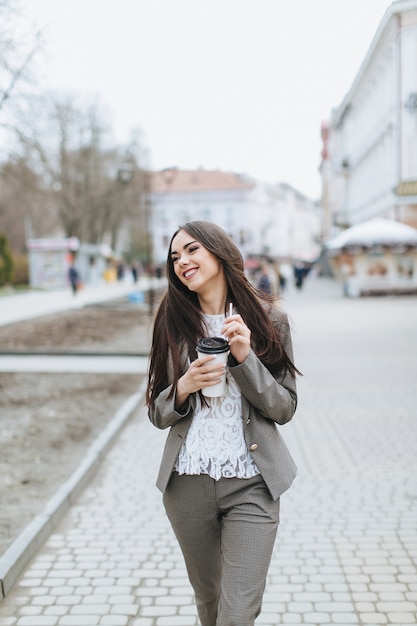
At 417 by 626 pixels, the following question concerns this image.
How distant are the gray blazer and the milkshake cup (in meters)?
0.06

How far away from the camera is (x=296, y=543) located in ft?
14.9

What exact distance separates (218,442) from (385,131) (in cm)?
3521

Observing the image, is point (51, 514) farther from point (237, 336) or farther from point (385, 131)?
point (385, 131)

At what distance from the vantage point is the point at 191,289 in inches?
99.1

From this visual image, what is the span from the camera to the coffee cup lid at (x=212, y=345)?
7.36ft

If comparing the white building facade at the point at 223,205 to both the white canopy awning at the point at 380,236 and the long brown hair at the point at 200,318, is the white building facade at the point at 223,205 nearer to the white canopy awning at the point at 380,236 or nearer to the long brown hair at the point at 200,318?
the white canopy awning at the point at 380,236

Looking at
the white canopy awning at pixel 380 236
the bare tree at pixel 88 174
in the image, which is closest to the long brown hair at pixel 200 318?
the white canopy awning at pixel 380 236

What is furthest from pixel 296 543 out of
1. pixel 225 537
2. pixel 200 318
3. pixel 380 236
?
pixel 380 236

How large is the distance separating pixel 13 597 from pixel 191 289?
231 cm

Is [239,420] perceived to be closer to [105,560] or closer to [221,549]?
[221,549]

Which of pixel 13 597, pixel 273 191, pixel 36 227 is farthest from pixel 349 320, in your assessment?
pixel 273 191

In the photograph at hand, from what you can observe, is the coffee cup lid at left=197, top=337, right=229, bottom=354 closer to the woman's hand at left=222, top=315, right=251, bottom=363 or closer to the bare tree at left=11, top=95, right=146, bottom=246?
the woman's hand at left=222, top=315, right=251, bottom=363

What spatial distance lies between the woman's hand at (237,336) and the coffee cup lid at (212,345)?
0.03m

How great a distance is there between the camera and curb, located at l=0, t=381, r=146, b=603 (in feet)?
12.8
